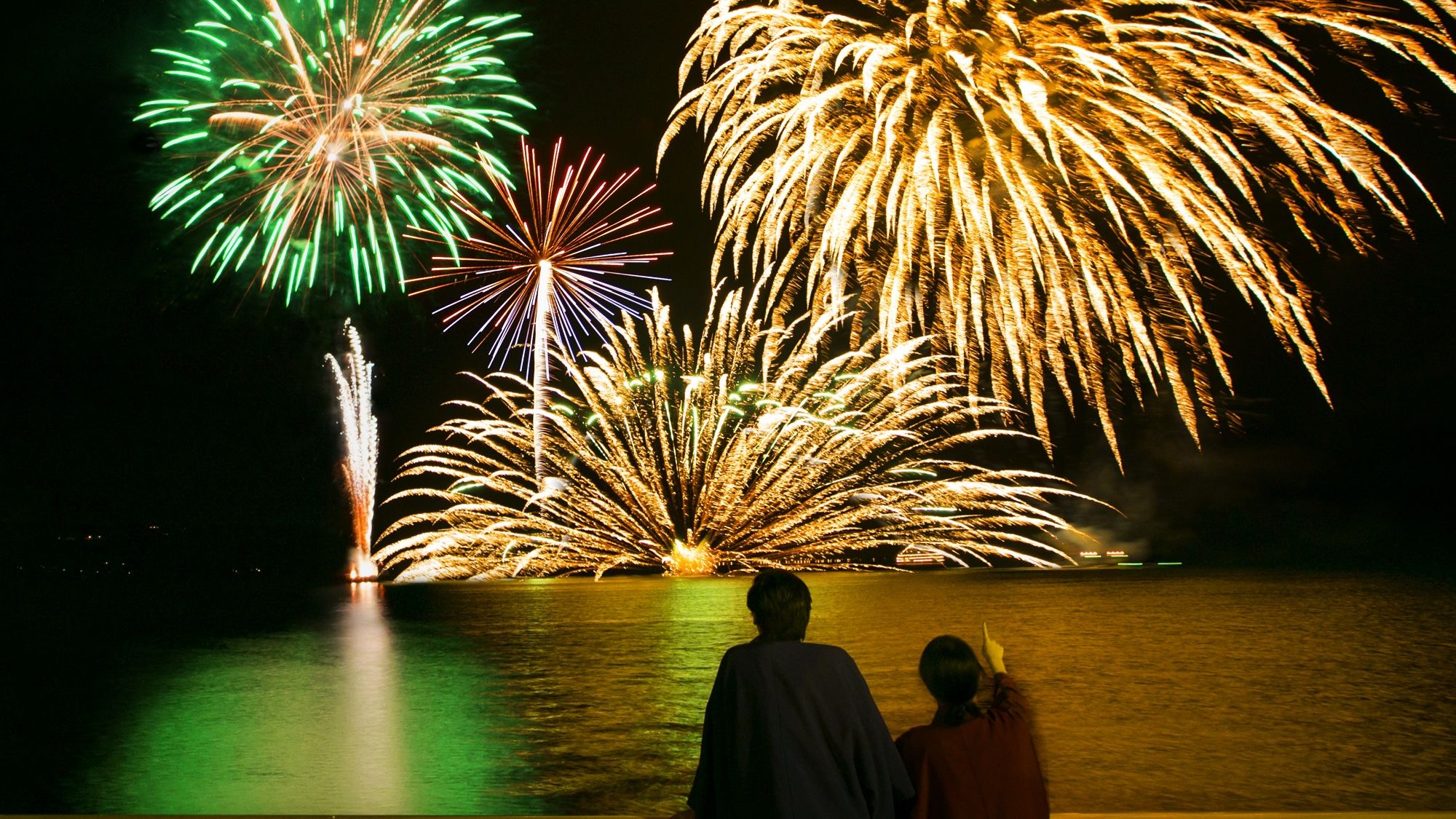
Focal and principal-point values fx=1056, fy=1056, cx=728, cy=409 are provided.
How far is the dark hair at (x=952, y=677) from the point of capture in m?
2.64

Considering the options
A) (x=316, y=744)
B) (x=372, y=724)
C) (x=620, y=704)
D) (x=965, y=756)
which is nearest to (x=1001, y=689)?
(x=965, y=756)

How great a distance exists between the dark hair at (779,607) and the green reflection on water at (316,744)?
415 cm

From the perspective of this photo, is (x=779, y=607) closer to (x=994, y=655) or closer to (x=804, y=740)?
(x=804, y=740)

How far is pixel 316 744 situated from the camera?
8727 millimetres

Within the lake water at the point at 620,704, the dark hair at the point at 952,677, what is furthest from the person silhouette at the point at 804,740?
the lake water at the point at 620,704

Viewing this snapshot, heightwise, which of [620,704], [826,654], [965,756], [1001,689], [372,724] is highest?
[826,654]

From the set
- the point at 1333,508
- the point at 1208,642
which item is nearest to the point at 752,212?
the point at 1208,642

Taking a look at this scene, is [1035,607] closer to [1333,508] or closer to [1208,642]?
[1208,642]

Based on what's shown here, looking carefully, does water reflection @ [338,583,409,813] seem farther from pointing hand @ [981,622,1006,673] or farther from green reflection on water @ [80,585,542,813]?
pointing hand @ [981,622,1006,673]

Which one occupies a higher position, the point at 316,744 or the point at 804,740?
the point at 804,740

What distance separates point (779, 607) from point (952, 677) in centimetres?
49

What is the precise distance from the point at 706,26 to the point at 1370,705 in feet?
36.4

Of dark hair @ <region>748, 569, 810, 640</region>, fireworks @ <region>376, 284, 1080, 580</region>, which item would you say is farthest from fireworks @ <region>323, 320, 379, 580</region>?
dark hair @ <region>748, 569, 810, 640</region>

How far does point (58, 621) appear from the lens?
29250 millimetres
